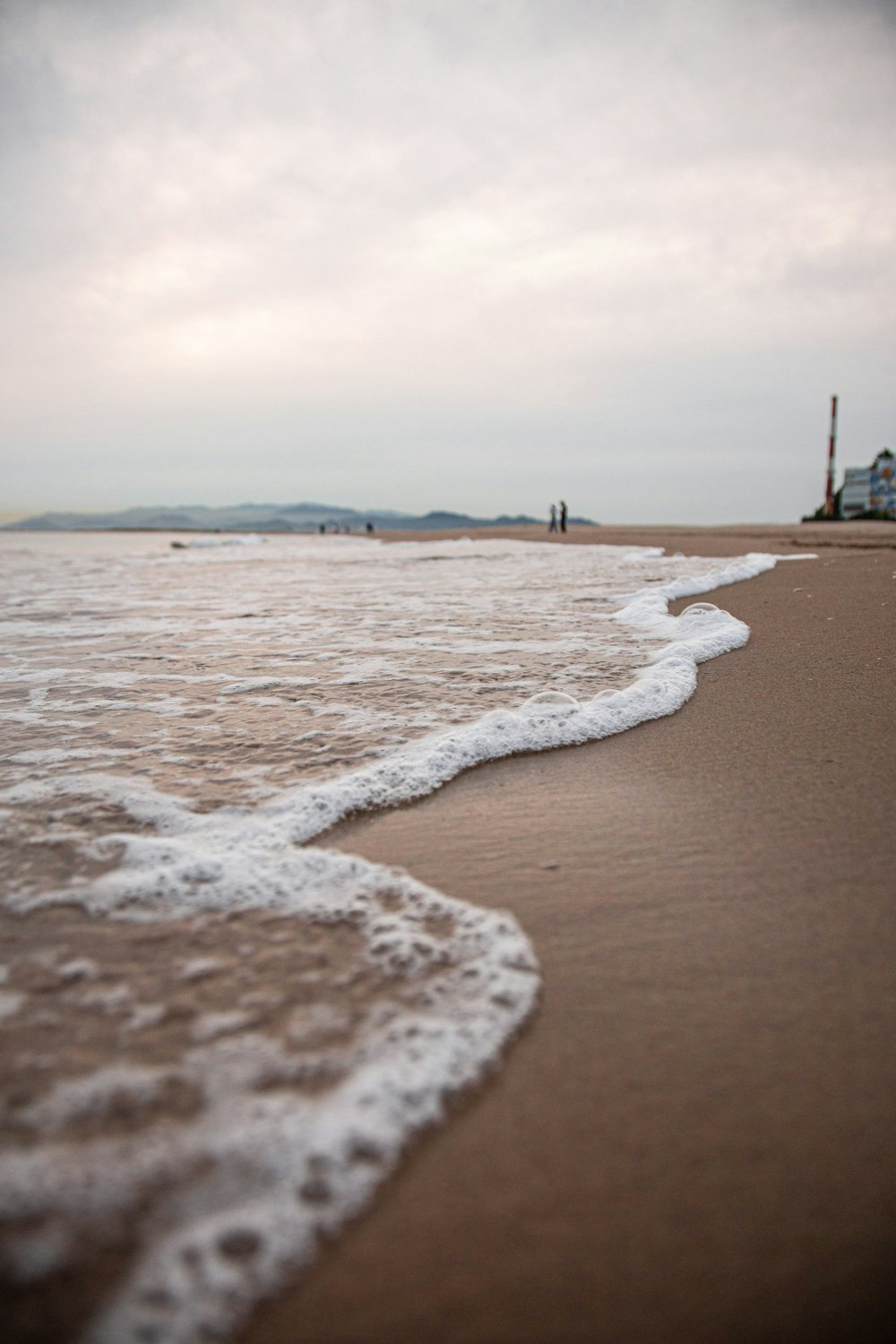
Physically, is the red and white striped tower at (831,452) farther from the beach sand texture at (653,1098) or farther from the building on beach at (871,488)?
the beach sand texture at (653,1098)

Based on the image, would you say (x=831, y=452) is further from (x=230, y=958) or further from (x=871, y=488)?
(x=230, y=958)

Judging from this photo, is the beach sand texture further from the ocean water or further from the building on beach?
the building on beach

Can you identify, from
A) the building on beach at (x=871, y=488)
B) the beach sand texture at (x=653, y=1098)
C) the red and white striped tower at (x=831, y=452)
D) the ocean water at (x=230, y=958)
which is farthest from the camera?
the building on beach at (x=871, y=488)

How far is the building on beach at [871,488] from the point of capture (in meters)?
41.9

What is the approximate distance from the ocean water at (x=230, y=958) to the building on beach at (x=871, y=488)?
4421 cm

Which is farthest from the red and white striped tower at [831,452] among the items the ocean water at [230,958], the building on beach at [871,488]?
the ocean water at [230,958]

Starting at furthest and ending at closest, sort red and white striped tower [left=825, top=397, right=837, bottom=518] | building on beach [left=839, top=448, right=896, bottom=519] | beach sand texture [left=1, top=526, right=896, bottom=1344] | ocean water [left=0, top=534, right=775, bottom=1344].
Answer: building on beach [left=839, top=448, right=896, bottom=519]
red and white striped tower [left=825, top=397, right=837, bottom=518]
ocean water [left=0, top=534, right=775, bottom=1344]
beach sand texture [left=1, top=526, right=896, bottom=1344]

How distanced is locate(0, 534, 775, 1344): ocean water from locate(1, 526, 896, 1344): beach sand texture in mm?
54

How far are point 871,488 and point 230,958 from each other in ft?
163

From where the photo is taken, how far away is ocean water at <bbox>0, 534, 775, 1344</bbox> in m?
1.02

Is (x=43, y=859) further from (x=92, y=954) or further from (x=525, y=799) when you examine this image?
(x=525, y=799)

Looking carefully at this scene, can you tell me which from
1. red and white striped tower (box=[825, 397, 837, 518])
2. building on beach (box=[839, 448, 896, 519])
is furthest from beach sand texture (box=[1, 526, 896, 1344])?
building on beach (box=[839, 448, 896, 519])

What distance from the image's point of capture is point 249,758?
2.68m

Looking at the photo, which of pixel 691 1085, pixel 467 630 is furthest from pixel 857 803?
pixel 467 630
